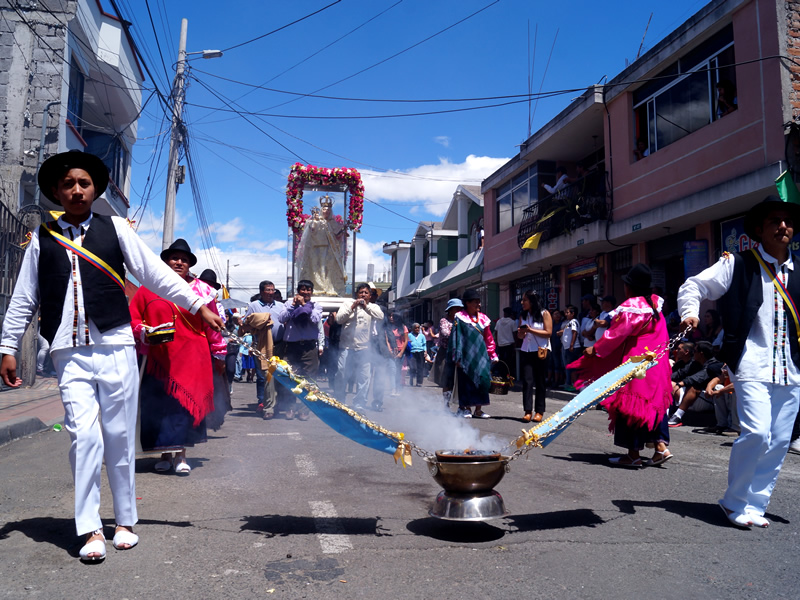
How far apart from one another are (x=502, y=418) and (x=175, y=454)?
5606 millimetres

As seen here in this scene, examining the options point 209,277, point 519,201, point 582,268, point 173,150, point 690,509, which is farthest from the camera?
point 519,201

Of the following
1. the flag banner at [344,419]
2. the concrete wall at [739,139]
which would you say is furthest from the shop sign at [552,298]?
the flag banner at [344,419]

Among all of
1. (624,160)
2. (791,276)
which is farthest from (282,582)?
(624,160)

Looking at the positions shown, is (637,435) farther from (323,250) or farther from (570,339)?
(323,250)

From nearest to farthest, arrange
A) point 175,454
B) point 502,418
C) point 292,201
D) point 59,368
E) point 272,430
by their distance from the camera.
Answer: point 59,368, point 175,454, point 272,430, point 502,418, point 292,201

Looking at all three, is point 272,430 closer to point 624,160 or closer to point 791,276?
point 791,276

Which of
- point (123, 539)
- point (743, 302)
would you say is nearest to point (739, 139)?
point (743, 302)

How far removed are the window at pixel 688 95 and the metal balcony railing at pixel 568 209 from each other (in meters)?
1.72

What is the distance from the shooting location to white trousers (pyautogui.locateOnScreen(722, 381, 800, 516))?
157 inches

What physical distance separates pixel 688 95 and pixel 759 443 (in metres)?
10.8

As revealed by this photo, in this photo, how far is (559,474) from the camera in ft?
18.2

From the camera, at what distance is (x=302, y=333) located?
9453 mm

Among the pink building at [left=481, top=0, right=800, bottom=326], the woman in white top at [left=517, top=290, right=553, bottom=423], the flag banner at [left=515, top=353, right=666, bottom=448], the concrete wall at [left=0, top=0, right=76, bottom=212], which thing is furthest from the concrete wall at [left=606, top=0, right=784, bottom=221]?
the concrete wall at [left=0, top=0, right=76, bottom=212]

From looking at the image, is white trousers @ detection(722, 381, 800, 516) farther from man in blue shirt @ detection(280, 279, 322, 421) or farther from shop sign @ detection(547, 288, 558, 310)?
shop sign @ detection(547, 288, 558, 310)
